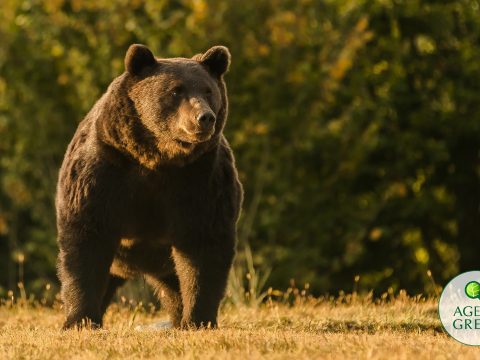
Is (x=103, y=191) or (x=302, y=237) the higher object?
(x=103, y=191)

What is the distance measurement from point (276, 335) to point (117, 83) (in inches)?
91.3

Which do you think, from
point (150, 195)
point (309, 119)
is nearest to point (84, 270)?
point (150, 195)

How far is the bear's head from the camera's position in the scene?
719cm

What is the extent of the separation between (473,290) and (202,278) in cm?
208

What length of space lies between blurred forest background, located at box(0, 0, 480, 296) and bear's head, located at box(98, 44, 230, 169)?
9.18 metres

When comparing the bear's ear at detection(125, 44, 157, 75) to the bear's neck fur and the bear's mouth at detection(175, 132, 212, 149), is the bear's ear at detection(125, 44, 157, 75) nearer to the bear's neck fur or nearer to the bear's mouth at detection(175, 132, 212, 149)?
the bear's neck fur

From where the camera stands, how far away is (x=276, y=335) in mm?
6449

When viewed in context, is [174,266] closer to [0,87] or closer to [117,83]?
[117,83]

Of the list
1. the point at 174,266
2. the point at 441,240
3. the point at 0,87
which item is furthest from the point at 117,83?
the point at 441,240

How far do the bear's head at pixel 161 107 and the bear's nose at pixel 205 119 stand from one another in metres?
0.08

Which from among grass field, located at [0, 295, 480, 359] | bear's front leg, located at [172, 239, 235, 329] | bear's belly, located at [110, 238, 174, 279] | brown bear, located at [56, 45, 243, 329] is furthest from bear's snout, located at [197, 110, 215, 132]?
grass field, located at [0, 295, 480, 359]

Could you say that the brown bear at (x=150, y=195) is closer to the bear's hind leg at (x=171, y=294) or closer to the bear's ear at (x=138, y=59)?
the bear's ear at (x=138, y=59)

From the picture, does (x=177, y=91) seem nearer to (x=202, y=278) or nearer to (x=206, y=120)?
(x=206, y=120)

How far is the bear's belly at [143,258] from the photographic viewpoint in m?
7.67
